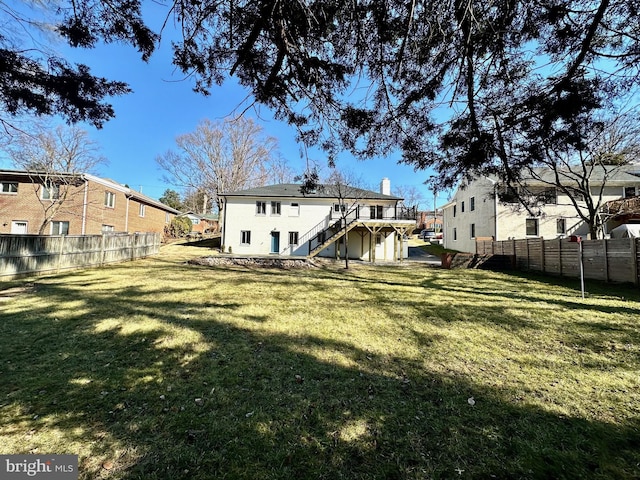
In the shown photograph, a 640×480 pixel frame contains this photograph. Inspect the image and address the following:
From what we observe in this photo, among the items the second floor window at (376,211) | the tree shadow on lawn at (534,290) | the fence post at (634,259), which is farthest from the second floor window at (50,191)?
the fence post at (634,259)

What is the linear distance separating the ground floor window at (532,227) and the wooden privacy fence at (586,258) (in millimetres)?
5996

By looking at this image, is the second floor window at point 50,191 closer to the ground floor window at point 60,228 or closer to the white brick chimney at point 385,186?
the ground floor window at point 60,228

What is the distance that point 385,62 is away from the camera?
3.53m

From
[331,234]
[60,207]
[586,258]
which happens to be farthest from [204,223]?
[586,258]

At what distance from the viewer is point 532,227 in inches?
773

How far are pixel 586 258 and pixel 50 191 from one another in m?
28.6

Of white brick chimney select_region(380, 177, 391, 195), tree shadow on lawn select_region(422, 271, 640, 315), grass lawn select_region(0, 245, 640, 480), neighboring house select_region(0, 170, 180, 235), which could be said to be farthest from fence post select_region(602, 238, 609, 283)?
neighboring house select_region(0, 170, 180, 235)

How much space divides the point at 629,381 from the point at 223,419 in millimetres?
4804

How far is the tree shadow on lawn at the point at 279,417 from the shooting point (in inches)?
81.8

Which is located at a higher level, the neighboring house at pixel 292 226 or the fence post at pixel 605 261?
the neighboring house at pixel 292 226

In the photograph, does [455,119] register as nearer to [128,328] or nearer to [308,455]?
[308,455]

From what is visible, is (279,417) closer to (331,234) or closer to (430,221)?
(331,234)

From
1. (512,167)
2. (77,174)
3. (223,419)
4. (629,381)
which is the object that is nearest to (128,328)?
(223,419)

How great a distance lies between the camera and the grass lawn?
2137mm
